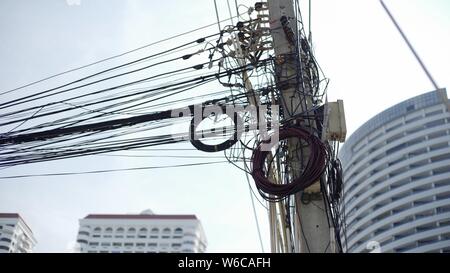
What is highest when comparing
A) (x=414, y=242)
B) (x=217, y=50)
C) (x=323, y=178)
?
(x=414, y=242)

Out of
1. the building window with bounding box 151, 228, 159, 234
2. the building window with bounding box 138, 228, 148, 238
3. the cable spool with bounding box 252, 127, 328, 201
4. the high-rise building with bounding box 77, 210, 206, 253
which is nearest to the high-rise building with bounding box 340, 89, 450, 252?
the high-rise building with bounding box 77, 210, 206, 253

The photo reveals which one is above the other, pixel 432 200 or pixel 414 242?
pixel 432 200

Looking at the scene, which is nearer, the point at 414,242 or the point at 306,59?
the point at 306,59

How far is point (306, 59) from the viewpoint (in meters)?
7.20

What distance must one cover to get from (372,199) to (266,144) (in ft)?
281

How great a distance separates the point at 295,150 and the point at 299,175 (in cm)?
34

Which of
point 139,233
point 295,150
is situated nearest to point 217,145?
point 295,150

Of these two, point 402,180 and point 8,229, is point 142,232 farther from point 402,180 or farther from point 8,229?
point 402,180

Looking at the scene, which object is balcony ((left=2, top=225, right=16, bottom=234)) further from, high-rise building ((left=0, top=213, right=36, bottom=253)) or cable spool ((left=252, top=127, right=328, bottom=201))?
cable spool ((left=252, top=127, right=328, bottom=201))

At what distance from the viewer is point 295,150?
6336mm

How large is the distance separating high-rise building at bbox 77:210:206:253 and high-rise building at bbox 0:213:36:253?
39.1 feet

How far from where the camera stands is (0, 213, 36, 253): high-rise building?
104 metres
